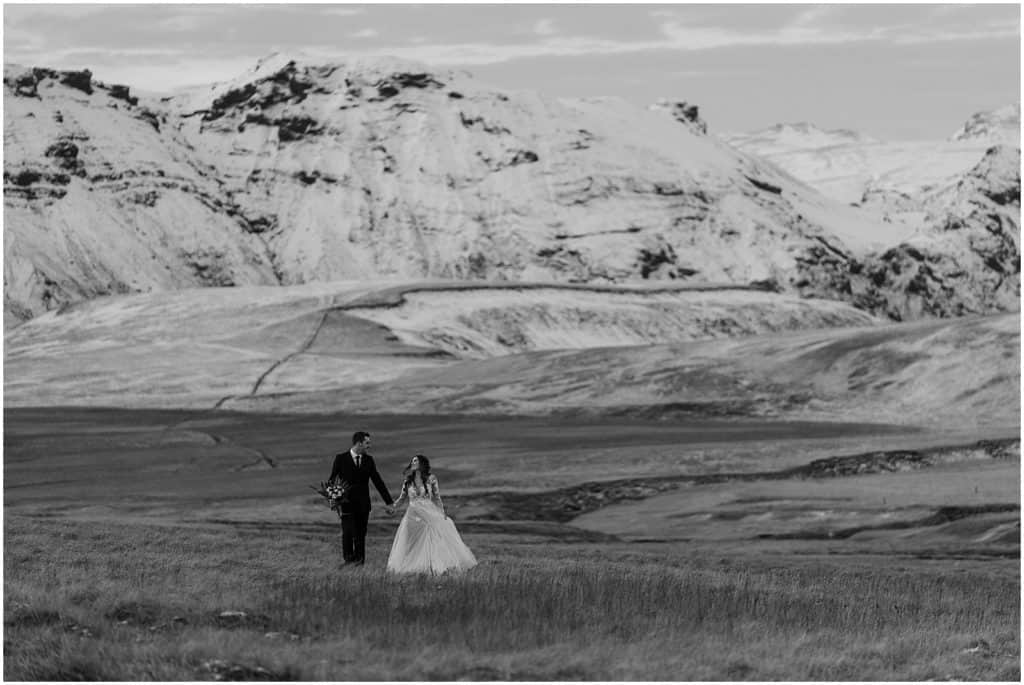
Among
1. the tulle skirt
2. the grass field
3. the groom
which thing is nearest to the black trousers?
the groom

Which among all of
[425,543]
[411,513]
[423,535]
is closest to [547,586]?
[425,543]

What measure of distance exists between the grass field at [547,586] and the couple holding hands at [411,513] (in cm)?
92

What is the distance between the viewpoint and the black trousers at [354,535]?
4162cm

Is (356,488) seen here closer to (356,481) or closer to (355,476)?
(356,481)

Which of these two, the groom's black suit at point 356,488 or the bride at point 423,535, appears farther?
the groom's black suit at point 356,488

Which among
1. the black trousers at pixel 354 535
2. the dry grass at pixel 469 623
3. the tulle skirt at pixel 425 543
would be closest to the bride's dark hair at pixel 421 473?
the tulle skirt at pixel 425 543

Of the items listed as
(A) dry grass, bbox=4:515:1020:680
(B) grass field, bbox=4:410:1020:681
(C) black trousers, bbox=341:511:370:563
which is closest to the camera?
(A) dry grass, bbox=4:515:1020:680

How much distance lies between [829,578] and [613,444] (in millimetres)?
96578

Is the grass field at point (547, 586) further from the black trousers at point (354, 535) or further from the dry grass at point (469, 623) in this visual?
the black trousers at point (354, 535)

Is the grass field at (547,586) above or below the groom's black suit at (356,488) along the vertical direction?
below

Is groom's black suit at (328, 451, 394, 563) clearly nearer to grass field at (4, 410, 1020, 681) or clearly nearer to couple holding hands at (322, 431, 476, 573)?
couple holding hands at (322, 431, 476, 573)

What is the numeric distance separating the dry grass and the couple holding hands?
40.2 inches

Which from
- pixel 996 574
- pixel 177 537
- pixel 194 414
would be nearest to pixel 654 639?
pixel 177 537

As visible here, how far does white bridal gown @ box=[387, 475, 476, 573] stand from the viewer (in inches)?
1594
